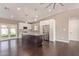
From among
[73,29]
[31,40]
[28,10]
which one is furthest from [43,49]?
[28,10]

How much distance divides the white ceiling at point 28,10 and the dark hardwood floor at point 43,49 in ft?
2.05

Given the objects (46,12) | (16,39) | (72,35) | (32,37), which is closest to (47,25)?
(46,12)

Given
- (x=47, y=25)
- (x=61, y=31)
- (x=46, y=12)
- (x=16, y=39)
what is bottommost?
(x=16, y=39)

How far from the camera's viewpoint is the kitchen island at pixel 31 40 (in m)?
2.49

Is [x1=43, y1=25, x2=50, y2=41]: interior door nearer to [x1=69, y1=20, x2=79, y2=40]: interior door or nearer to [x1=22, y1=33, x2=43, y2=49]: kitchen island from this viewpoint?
[x1=22, y1=33, x2=43, y2=49]: kitchen island

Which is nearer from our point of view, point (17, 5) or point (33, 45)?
point (17, 5)

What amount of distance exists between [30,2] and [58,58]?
1517mm

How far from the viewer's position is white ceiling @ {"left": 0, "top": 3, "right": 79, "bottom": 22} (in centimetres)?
234

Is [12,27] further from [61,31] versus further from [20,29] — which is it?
[61,31]

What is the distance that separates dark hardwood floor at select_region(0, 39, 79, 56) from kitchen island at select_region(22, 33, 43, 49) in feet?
0.34

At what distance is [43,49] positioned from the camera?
8.03 ft

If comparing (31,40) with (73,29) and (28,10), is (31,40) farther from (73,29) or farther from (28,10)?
(73,29)

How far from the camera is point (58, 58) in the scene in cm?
239

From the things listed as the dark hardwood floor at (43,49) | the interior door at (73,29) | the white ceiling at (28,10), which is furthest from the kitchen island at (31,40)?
the interior door at (73,29)
